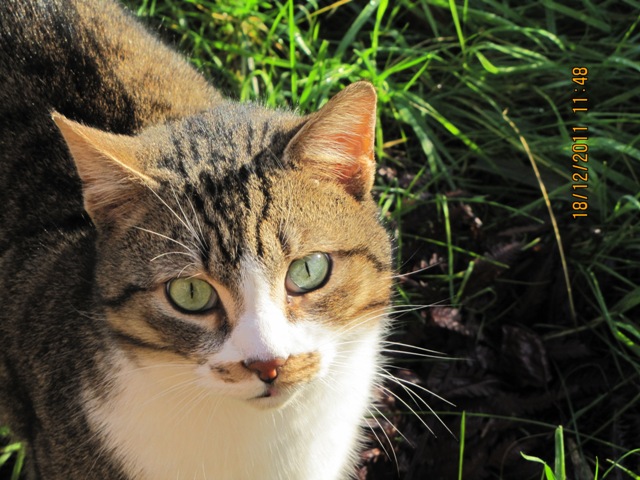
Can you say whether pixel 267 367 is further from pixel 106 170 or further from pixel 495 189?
pixel 495 189

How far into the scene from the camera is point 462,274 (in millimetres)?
3355

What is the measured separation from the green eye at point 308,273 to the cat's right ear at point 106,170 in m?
0.42

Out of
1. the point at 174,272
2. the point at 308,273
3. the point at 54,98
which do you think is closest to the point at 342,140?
the point at 308,273

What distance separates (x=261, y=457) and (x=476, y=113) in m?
2.07

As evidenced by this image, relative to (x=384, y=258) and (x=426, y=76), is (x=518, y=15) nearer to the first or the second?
(x=426, y=76)

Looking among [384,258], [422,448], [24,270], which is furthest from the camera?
[422,448]

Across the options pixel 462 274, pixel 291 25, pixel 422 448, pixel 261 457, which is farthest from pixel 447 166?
pixel 261 457

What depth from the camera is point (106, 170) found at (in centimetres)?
208

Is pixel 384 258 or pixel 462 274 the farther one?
pixel 462 274

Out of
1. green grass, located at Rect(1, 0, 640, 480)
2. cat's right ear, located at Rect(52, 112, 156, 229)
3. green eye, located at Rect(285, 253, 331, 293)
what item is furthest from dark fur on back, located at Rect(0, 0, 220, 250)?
green grass, located at Rect(1, 0, 640, 480)
